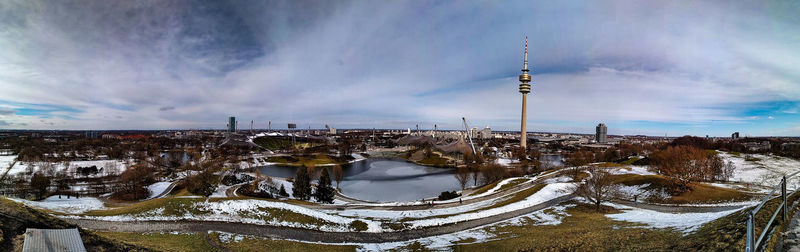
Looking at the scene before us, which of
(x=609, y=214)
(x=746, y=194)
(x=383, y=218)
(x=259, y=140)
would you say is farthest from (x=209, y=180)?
(x=259, y=140)

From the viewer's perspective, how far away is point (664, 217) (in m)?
15.6

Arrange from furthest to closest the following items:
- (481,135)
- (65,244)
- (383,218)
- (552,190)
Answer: (481,135), (552,190), (383,218), (65,244)

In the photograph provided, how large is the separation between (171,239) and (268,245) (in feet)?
12.9

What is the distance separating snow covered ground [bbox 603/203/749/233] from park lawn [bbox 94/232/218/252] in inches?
734

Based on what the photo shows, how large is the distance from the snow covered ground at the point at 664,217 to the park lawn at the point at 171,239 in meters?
18.6

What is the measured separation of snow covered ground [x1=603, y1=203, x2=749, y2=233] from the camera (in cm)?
1281

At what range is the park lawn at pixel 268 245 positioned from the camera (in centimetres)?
1193

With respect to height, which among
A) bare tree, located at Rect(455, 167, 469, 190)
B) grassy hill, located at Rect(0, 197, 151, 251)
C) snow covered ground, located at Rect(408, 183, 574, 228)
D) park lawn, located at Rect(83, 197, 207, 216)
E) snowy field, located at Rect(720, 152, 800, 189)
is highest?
grassy hill, located at Rect(0, 197, 151, 251)

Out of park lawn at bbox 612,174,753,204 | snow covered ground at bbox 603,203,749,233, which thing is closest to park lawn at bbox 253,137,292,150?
park lawn at bbox 612,174,753,204

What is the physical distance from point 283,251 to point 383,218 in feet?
24.0

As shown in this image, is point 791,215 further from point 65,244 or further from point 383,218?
point 65,244

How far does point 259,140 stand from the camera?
105 metres

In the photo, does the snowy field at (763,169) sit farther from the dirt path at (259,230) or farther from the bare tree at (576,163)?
the dirt path at (259,230)

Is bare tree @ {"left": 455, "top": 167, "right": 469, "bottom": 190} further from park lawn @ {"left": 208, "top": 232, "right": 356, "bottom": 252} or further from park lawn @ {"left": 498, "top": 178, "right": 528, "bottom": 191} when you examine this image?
park lawn @ {"left": 208, "top": 232, "right": 356, "bottom": 252}
